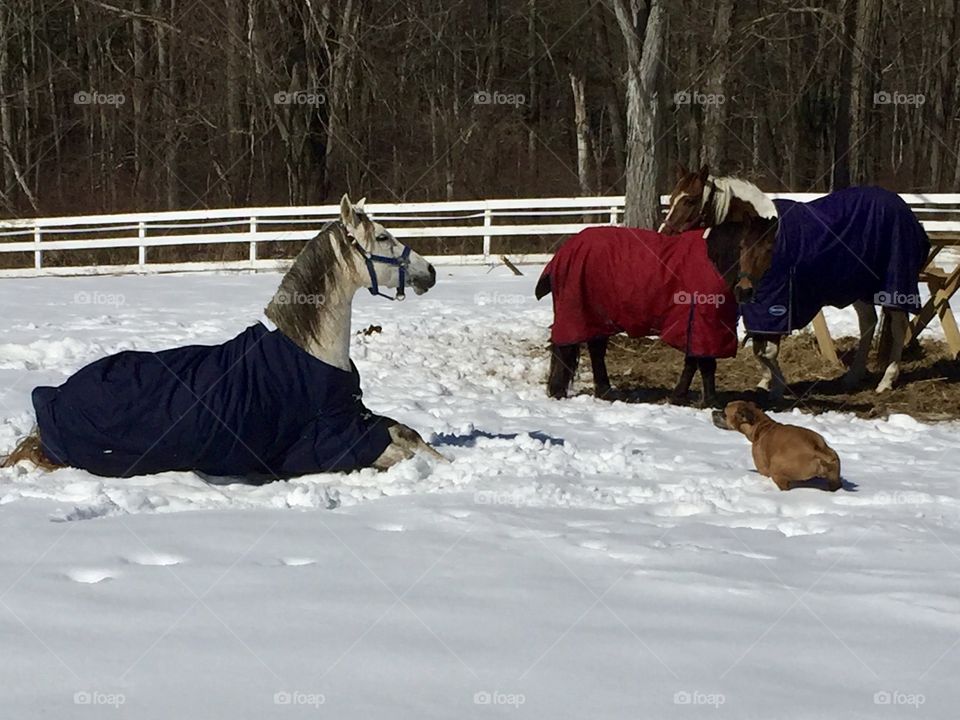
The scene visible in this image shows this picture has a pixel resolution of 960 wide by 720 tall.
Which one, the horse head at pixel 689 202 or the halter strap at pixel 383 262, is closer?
the halter strap at pixel 383 262

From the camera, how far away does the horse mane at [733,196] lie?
9.00m

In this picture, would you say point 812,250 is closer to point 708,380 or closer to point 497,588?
point 708,380

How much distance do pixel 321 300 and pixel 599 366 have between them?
3.82m

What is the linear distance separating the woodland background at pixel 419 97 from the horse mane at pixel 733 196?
14.7 m

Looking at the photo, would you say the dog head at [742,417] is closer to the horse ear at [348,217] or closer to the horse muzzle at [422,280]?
the horse muzzle at [422,280]

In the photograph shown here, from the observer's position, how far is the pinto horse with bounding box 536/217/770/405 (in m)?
9.03

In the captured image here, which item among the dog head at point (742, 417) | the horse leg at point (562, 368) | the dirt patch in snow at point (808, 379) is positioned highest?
the dog head at point (742, 417)

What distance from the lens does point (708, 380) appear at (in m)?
9.24

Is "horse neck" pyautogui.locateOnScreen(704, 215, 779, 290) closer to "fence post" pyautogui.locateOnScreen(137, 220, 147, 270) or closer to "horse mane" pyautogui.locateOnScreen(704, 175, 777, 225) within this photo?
"horse mane" pyautogui.locateOnScreen(704, 175, 777, 225)

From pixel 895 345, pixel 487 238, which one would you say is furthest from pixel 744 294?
pixel 487 238

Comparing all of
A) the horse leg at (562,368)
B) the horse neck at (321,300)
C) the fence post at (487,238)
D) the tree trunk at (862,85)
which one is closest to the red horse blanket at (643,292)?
the horse leg at (562,368)

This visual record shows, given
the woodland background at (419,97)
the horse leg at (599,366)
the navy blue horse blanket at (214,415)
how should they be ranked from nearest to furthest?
the navy blue horse blanket at (214,415)
the horse leg at (599,366)
the woodland background at (419,97)

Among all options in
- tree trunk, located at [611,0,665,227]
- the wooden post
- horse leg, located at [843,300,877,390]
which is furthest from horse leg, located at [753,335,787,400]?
tree trunk, located at [611,0,665,227]

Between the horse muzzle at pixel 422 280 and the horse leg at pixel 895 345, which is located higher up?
the horse muzzle at pixel 422 280
